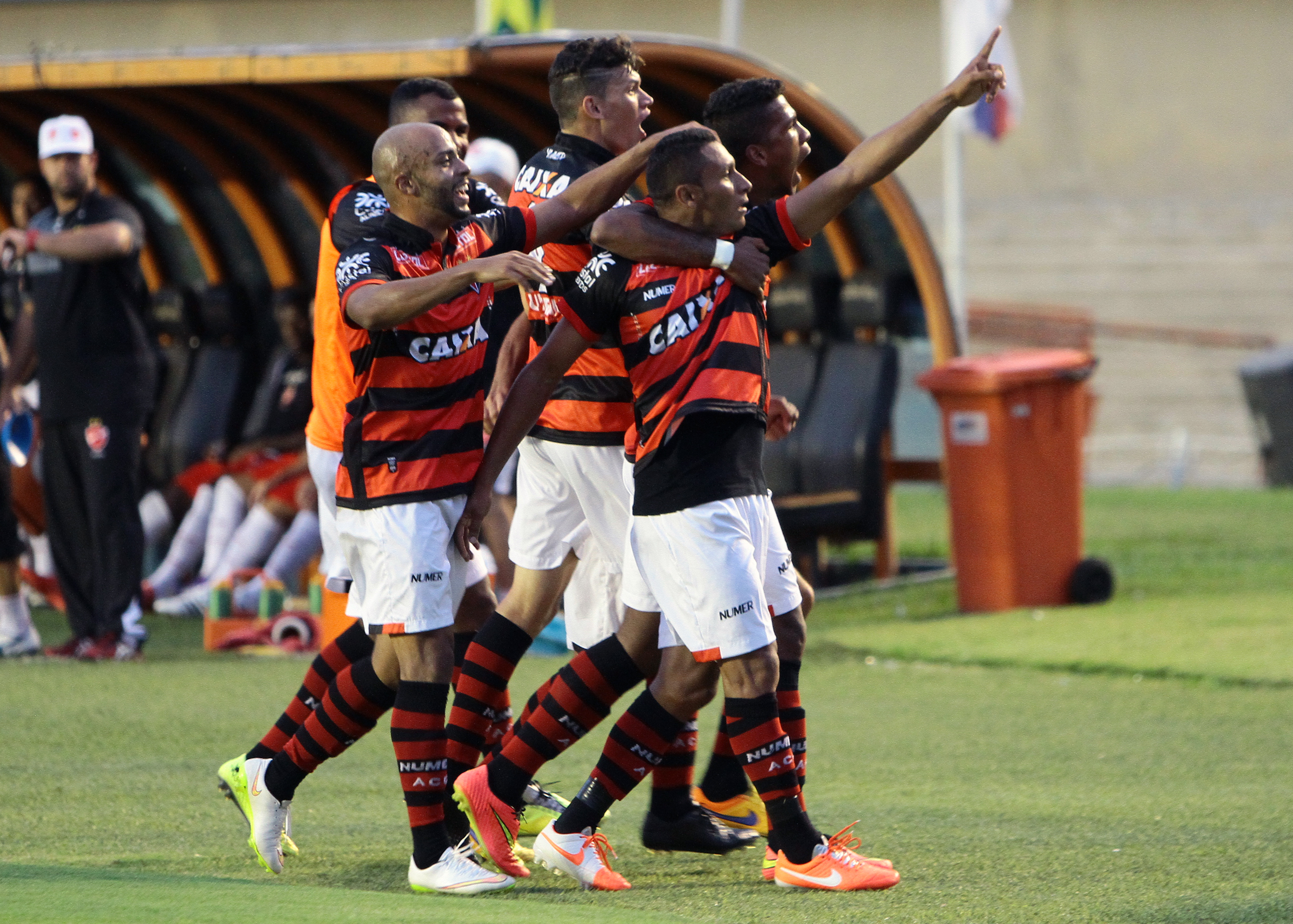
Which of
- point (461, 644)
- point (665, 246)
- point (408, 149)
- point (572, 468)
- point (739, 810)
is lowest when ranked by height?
point (739, 810)

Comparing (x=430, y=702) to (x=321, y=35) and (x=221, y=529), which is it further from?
(x=321, y=35)

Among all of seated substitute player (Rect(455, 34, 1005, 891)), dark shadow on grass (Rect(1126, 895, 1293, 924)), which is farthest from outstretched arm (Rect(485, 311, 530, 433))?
dark shadow on grass (Rect(1126, 895, 1293, 924))

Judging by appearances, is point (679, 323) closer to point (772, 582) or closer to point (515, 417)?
point (515, 417)

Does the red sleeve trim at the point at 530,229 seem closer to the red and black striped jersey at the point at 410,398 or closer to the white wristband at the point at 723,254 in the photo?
the red and black striped jersey at the point at 410,398

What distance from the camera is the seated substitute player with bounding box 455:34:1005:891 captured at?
4344mm

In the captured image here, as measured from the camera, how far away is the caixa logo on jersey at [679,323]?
443cm

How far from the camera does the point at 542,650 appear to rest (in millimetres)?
8758

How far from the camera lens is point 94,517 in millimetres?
8406

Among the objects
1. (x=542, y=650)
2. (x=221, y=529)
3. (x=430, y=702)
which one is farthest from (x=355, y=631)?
(x=221, y=529)

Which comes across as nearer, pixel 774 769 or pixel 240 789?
pixel 774 769

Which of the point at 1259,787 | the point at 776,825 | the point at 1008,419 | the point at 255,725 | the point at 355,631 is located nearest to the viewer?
the point at 776,825

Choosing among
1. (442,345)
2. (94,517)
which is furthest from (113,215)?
(442,345)

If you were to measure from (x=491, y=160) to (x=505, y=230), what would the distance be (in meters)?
3.17

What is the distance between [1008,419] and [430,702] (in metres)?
6.20
